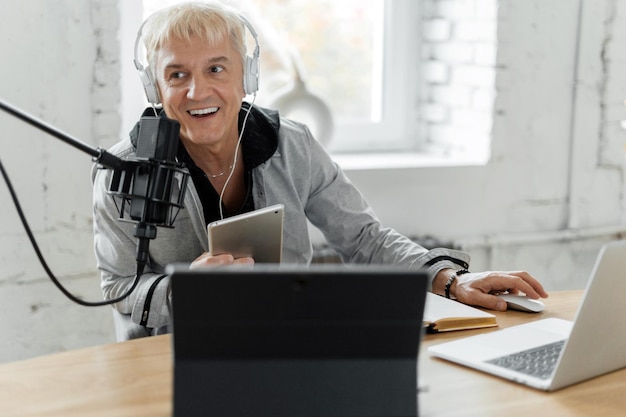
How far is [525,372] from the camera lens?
133 cm

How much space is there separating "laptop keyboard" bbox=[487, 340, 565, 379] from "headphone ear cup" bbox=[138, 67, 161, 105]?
3.25ft

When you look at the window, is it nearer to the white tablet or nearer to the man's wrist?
the man's wrist

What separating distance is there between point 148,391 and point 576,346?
2.09 feet

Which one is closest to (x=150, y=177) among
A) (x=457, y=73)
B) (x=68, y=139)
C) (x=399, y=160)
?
(x=68, y=139)

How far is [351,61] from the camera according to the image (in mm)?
3156

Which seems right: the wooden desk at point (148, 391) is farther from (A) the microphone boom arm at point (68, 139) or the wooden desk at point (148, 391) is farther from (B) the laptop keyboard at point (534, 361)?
(A) the microphone boom arm at point (68, 139)

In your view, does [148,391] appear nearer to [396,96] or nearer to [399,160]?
[399,160]

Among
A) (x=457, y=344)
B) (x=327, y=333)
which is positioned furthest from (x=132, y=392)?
(x=457, y=344)

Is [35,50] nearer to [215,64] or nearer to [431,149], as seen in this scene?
[215,64]

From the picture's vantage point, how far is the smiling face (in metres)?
1.90

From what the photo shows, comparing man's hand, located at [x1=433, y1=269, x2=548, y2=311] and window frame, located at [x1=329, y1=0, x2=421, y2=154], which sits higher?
window frame, located at [x1=329, y1=0, x2=421, y2=154]

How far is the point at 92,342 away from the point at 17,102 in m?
0.73

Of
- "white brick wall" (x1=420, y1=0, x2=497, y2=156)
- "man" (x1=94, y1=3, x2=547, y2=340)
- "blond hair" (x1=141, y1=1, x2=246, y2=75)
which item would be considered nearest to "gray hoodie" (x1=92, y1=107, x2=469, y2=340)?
"man" (x1=94, y1=3, x2=547, y2=340)

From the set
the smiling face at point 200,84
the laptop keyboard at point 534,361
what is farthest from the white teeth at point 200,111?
the laptop keyboard at point 534,361
